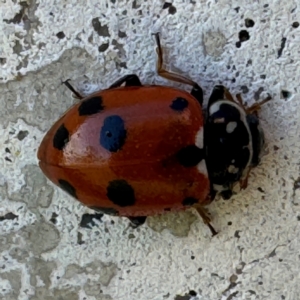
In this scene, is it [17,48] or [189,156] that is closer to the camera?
[189,156]

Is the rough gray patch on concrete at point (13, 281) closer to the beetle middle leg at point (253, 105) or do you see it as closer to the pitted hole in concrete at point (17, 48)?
the pitted hole in concrete at point (17, 48)

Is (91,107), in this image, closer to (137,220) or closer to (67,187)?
(67,187)

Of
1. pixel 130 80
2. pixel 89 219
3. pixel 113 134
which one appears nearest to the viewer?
pixel 113 134

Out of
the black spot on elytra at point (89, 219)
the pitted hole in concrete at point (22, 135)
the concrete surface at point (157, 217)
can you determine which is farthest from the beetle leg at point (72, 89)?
the black spot on elytra at point (89, 219)

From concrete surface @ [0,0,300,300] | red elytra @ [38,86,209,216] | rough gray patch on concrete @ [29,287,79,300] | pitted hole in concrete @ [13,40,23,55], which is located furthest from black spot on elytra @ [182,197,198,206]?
pitted hole in concrete @ [13,40,23,55]

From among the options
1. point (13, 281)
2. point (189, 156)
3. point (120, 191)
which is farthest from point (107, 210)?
→ point (13, 281)

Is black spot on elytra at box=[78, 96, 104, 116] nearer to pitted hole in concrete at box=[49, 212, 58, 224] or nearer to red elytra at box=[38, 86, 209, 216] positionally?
red elytra at box=[38, 86, 209, 216]

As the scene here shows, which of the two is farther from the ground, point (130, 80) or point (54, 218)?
point (130, 80)

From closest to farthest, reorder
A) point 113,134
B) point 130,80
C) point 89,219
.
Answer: point 113,134
point 130,80
point 89,219
